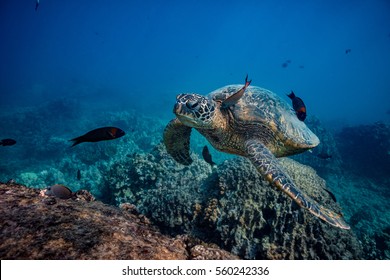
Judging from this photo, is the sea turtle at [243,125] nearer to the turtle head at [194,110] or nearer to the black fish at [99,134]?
the turtle head at [194,110]

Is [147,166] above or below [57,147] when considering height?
below

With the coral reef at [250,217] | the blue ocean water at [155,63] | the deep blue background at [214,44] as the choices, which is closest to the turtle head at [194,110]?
the coral reef at [250,217]

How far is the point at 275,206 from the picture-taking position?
4105mm

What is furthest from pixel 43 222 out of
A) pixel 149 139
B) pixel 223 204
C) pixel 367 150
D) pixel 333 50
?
pixel 333 50

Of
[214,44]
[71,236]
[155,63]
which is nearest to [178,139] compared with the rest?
[71,236]

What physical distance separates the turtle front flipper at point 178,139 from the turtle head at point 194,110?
0.98 m

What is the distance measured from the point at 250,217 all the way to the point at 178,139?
2.30 metres

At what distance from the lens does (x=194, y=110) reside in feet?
11.1

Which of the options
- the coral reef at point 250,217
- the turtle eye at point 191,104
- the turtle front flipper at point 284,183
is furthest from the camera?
the coral reef at point 250,217

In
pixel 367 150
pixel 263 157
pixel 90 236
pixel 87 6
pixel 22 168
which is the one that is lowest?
pixel 90 236

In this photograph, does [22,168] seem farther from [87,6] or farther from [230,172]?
[87,6]

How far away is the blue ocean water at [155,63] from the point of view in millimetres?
18047

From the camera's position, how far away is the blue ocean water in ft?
59.2

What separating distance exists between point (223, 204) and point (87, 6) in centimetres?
13042
